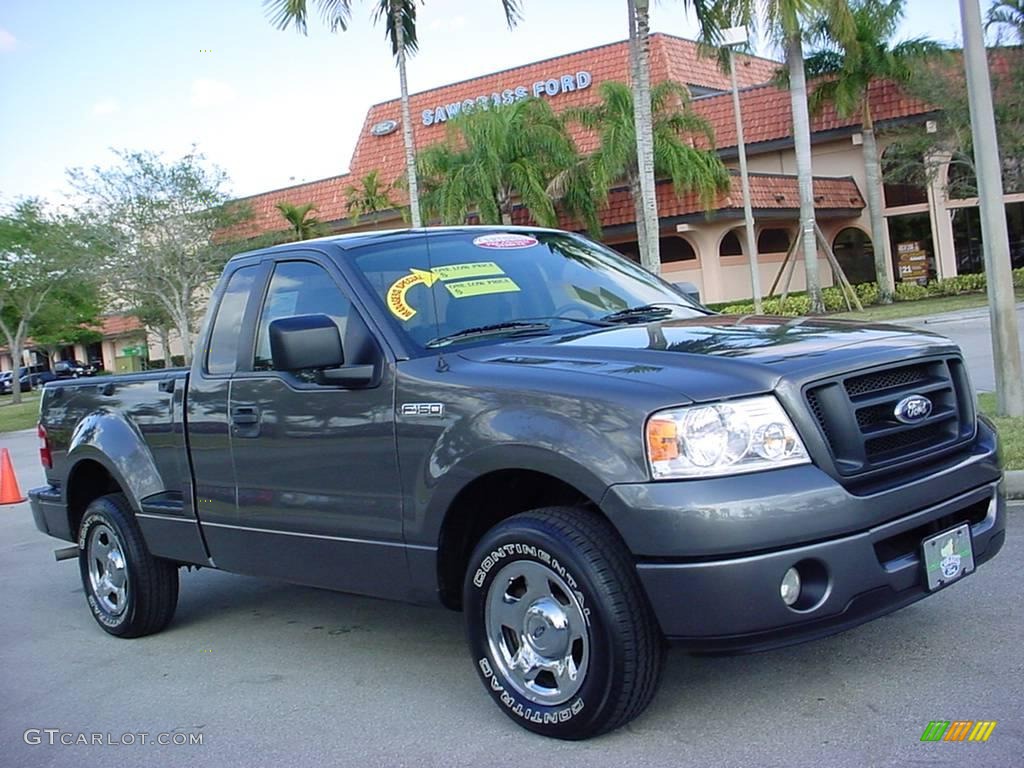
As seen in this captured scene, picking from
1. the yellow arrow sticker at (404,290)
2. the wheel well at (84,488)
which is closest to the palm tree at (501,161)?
the wheel well at (84,488)

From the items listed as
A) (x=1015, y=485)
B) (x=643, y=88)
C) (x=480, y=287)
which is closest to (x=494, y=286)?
(x=480, y=287)

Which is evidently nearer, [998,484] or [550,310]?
[998,484]

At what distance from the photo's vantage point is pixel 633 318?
5.02 metres

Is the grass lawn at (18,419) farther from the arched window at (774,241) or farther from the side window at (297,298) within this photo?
the arched window at (774,241)

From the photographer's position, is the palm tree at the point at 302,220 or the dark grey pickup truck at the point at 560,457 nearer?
the dark grey pickup truck at the point at 560,457

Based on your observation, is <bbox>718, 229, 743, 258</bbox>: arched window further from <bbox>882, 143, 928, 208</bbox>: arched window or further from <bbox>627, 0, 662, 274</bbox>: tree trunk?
<bbox>627, 0, 662, 274</bbox>: tree trunk

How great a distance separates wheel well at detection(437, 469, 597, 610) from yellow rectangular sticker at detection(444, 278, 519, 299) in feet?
3.16

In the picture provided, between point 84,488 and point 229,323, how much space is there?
192cm

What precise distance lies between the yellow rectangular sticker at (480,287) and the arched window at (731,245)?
32.8 meters

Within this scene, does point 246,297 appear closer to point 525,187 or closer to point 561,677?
point 561,677

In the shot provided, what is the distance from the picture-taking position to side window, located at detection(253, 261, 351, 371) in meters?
4.96

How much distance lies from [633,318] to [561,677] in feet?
5.75

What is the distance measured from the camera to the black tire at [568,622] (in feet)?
12.2

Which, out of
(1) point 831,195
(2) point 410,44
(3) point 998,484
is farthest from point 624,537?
(1) point 831,195
